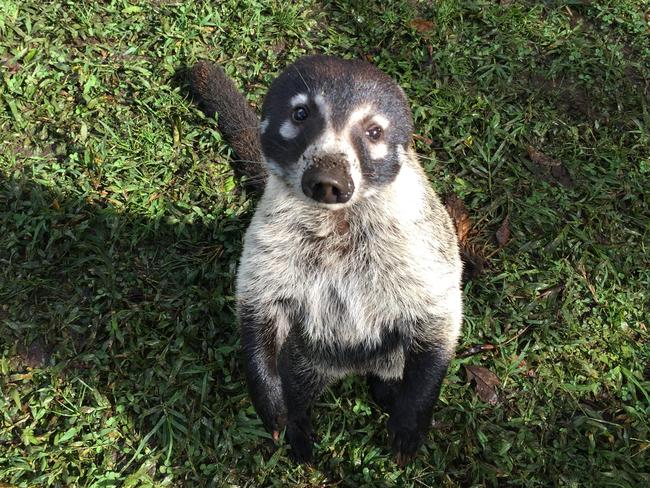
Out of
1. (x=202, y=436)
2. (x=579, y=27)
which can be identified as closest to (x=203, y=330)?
(x=202, y=436)

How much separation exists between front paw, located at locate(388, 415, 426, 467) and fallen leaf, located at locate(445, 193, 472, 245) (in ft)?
5.11

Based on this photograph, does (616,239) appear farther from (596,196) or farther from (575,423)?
(575,423)

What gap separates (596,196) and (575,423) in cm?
176

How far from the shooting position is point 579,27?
5590mm

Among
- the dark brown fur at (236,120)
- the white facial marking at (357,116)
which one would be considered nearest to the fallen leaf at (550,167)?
the dark brown fur at (236,120)

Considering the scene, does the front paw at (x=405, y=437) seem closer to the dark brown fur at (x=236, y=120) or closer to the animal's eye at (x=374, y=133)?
the animal's eye at (x=374, y=133)

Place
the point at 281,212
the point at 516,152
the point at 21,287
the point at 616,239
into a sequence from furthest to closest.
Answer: the point at 516,152, the point at 616,239, the point at 21,287, the point at 281,212

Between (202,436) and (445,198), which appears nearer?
(202,436)

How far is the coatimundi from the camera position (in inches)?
132

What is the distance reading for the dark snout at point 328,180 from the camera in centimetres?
302

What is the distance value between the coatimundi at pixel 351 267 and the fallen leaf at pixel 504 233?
0.94 meters

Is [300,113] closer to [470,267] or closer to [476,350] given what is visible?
[470,267]

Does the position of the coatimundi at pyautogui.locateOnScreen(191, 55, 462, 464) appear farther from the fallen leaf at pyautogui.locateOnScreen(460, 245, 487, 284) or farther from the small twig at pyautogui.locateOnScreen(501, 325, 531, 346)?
the small twig at pyautogui.locateOnScreen(501, 325, 531, 346)

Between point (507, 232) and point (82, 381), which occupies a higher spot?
point (507, 232)
